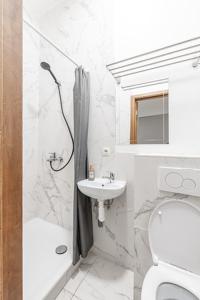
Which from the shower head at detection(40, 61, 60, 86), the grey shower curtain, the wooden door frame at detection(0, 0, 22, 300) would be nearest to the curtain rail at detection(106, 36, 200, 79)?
the grey shower curtain

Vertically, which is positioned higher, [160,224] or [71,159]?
[71,159]

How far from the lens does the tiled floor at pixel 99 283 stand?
1171 mm

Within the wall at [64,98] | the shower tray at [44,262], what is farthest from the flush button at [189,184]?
the shower tray at [44,262]

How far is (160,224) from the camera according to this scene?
997mm

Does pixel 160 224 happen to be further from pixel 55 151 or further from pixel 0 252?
pixel 55 151

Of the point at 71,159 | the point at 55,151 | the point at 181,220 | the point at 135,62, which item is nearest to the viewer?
the point at 181,220

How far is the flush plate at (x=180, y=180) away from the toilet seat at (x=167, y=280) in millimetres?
465

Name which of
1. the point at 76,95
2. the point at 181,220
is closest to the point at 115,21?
the point at 76,95

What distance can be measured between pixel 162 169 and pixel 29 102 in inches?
71.1

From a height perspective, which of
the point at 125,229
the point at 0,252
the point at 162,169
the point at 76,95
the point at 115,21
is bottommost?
the point at 125,229

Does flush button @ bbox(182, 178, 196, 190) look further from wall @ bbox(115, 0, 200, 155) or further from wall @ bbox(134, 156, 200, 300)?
wall @ bbox(115, 0, 200, 155)

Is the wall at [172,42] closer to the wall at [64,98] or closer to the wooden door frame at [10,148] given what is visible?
the wall at [64,98]

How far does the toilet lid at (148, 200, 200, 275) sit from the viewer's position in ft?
2.98

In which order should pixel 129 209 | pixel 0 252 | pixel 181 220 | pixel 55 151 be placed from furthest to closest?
pixel 55 151 → pixel 129 209 → pixel 181 220 → pixel 0 252
